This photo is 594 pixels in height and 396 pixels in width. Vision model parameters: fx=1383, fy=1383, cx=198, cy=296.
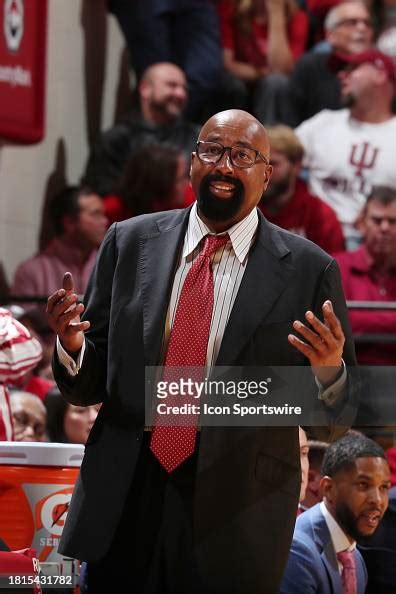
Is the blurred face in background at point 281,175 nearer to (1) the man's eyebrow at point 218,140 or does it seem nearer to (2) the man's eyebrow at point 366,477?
(2) the man's eyebrow at point 366,477

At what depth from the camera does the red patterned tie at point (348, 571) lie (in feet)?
13.1

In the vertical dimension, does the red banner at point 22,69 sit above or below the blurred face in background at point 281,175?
above

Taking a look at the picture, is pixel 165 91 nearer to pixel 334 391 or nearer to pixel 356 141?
pixel 356 141

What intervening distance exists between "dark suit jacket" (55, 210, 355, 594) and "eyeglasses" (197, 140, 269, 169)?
0.18m

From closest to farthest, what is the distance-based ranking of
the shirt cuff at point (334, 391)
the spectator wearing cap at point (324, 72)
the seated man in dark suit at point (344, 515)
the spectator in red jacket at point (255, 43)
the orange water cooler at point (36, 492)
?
the shirt cuff at point (334, 391) → the orange water cooler at point (36, 492) → the seated man in dark suit at point (344, 515) → the spectator wearing cap at point (324, 72) → the spectator in red jacket at point (255, 43)

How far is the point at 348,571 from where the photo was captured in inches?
159

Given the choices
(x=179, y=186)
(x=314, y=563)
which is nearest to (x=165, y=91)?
(x=179, y=186)

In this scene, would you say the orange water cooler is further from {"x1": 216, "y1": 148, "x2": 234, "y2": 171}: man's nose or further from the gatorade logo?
{"x1": 216, "y1": 148, "x2": 234, "y2": 171}: man's nose

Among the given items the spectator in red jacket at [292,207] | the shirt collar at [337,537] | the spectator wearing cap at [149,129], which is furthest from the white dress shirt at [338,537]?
the spectator wearing cap at [149,129]

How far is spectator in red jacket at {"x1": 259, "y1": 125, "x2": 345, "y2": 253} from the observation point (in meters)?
6.90

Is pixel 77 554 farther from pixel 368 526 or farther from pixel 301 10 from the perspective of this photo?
pixel 301 10

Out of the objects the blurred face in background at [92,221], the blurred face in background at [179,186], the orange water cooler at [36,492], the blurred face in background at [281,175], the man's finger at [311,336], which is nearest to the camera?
the man's finger at [311,336]

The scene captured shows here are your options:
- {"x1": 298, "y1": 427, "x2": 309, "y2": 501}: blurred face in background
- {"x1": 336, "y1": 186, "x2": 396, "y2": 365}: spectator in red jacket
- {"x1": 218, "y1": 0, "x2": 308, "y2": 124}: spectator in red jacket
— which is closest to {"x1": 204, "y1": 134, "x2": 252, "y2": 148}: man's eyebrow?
{"x1": 298, "y1": 427, "x2": 309, "y2": 501}: blurred face in background

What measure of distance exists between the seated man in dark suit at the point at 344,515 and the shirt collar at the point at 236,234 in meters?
1.20
